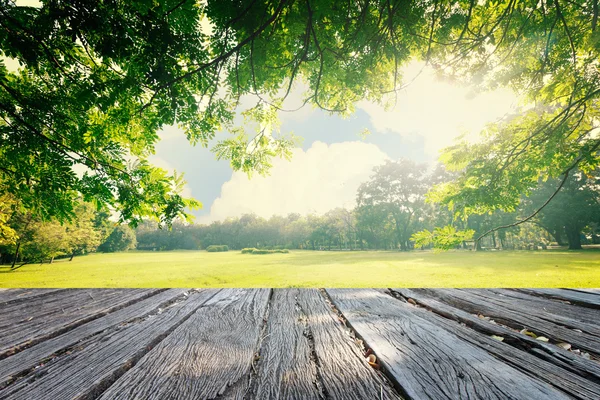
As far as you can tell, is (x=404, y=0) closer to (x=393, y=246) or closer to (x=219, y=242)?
(x=393, y=246)

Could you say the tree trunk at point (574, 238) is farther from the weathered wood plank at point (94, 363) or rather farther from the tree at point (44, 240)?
the tree at point (44, 240)

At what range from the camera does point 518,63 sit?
17.0ft

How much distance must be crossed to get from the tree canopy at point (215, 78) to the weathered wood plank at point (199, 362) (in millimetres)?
1641

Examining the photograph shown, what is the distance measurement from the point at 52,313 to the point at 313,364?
6.26 ft

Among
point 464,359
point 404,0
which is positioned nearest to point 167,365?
point 464,359

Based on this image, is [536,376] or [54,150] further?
[54,150]

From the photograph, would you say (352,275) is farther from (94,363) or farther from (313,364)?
(94,363)

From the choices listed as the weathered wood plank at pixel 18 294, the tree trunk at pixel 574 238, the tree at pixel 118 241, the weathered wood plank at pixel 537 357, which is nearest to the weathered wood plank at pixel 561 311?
the weathered wood plank at pixel 537 357

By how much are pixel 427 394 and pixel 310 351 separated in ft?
1.63

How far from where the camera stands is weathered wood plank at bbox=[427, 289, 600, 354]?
1.24 metres

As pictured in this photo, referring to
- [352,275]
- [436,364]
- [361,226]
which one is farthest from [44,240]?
[361,226]

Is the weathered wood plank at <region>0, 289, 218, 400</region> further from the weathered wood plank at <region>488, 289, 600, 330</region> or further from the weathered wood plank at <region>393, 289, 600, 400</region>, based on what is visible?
the weathered wood plank at <region>488, 289, 600, 330</region>

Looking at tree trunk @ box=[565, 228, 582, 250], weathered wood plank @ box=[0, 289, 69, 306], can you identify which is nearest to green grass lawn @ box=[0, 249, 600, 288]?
weathered wood plank @ box=[0, 289, 69, 306]

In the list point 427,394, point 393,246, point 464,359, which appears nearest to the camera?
point 427,394
